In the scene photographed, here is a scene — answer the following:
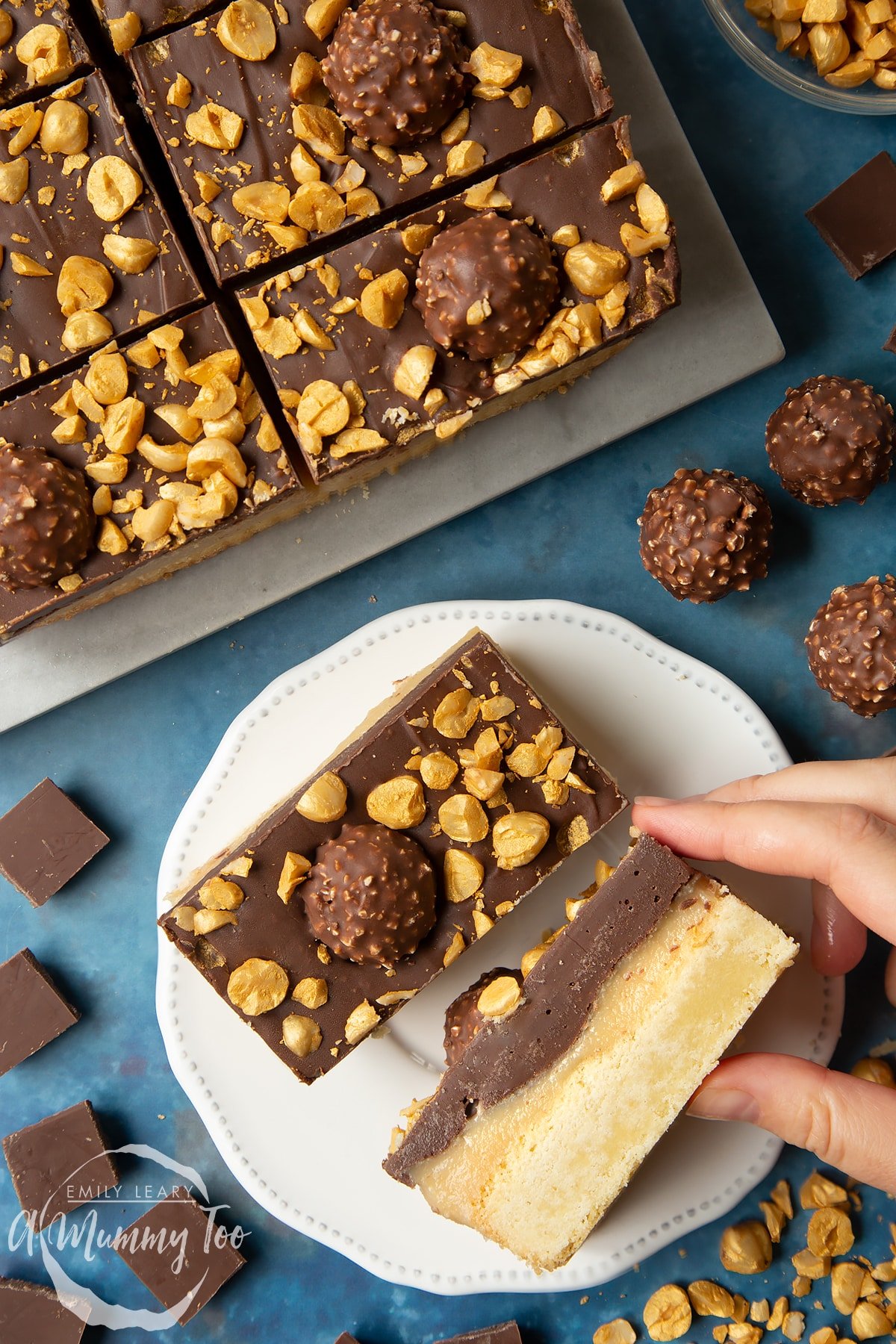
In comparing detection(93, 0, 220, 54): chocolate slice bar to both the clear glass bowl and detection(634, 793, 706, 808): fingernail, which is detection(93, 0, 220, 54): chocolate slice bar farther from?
detection(634, 793, 706, 808): fingernail

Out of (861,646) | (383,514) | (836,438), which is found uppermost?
(383,514)

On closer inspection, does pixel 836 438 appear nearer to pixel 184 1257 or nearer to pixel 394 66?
pixel 394 66

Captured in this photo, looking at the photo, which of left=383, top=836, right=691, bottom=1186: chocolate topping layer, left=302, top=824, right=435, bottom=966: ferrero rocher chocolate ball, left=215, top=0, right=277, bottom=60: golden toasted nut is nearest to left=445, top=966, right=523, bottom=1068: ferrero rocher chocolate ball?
left=383, top=836, right=691, bottom=1186: chocolate topping layer

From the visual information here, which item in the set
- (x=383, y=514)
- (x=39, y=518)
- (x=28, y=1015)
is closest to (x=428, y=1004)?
(x=28, y=1015)

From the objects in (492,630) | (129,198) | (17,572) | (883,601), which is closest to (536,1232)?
(492,630)

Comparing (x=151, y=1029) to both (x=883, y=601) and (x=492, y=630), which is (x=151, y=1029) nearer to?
(x=492, y=630)

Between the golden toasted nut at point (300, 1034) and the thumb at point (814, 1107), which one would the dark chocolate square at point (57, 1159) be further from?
the thumb at point (814, 1107)

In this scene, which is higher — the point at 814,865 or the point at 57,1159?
the point at 814,865

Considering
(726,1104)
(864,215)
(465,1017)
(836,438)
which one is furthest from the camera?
(864,215)
